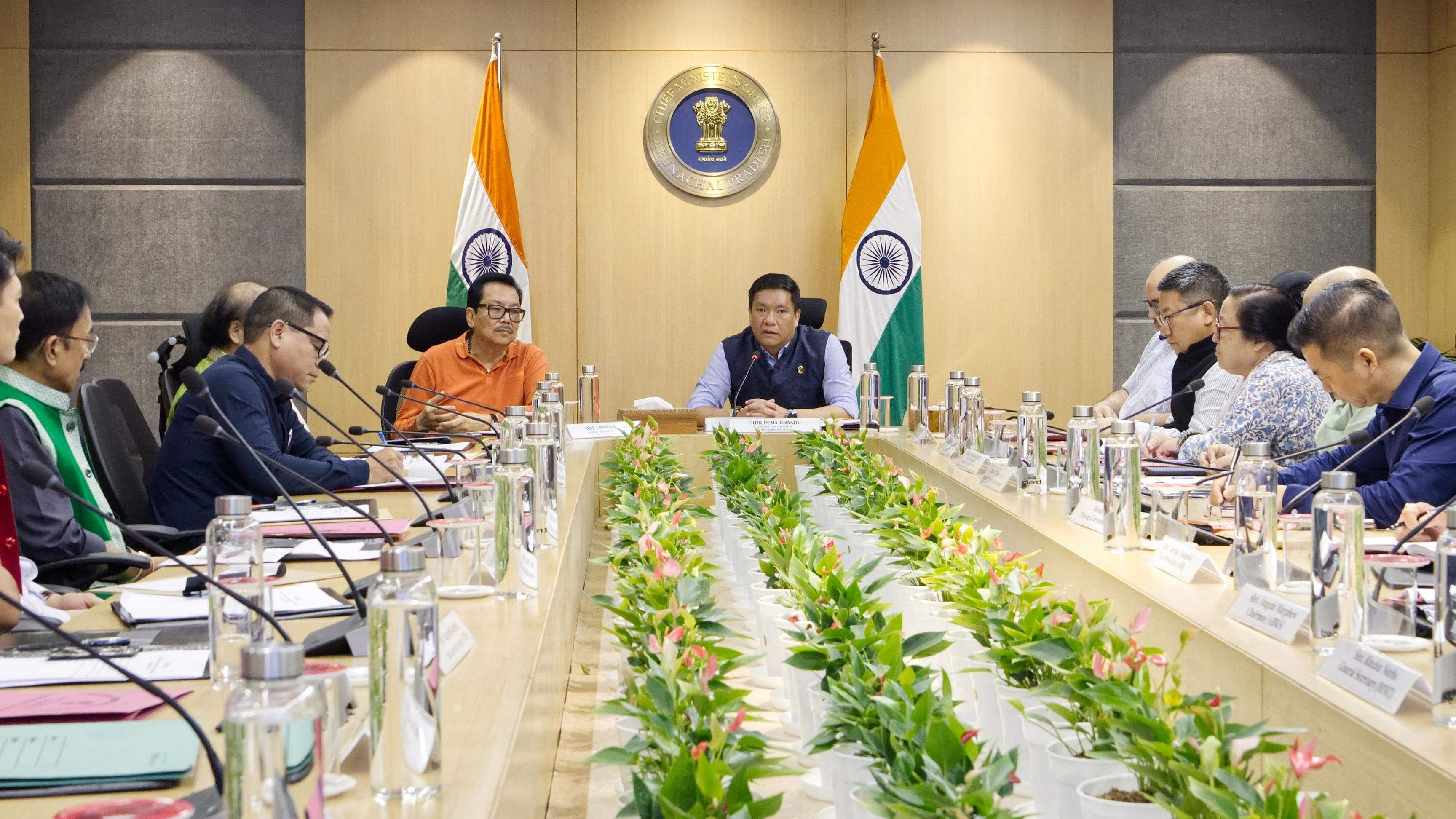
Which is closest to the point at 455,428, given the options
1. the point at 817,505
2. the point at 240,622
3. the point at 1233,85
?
the point at 817,505

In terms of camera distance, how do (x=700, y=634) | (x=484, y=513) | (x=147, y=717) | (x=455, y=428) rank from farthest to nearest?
(x=455, y=428), (x=484, y=513), (x=700, y=634), (x=147, y=717)

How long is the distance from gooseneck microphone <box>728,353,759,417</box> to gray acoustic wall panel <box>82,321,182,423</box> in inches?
111

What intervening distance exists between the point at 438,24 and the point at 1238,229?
13.0 feet

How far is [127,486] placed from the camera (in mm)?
3068

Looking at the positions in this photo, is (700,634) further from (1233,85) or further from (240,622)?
(1233,85)

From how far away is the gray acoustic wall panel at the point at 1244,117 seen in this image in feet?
20.2

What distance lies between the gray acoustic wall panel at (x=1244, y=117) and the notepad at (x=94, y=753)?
5.81 m

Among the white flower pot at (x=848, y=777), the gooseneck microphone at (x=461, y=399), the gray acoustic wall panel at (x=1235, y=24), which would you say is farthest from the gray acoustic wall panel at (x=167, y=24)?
the white flower pot at (x=848, y=777)

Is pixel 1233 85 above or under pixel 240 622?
above

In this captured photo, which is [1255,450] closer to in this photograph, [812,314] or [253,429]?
[253,429]

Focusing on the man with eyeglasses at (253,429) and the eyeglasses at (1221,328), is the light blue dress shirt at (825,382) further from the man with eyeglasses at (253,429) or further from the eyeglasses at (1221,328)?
the man with eyeglasses at (253,429)

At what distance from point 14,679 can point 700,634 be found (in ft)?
2.38

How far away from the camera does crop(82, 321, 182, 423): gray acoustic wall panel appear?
5.99m

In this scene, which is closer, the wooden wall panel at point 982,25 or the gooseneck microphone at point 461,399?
the gooseneck microphone at point 461,399
